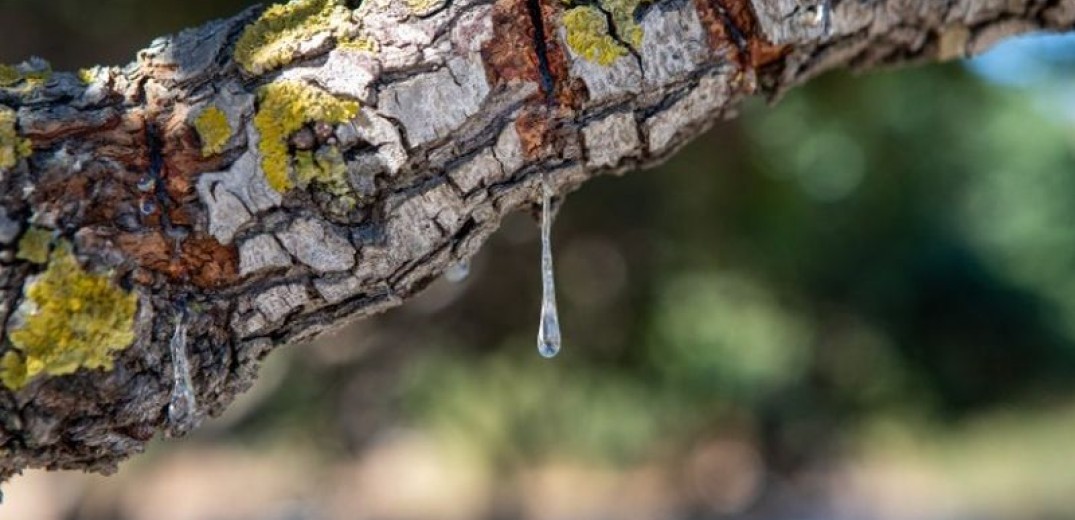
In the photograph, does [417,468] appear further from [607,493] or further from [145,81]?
[145,81]

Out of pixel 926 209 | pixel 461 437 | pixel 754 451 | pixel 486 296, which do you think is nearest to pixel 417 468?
pixel 461 437

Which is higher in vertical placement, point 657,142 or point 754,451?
point 657,142

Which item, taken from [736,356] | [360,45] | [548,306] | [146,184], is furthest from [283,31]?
[736,356]

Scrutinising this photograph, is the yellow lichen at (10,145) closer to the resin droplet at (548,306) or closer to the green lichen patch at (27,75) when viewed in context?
the green lichen patch at (27,75)

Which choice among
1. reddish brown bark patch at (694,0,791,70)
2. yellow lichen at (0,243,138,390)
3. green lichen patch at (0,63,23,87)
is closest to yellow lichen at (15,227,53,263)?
yellow lichen at (0,243,138,390)

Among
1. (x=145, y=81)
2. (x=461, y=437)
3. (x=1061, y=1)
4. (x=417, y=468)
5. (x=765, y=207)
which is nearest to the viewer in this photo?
(x=145, y=81)

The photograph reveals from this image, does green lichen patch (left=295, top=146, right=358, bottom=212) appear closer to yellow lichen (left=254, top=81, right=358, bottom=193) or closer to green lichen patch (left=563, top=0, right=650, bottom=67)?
yellow lichen (left=254, top=81, right=358, bottom=193)
